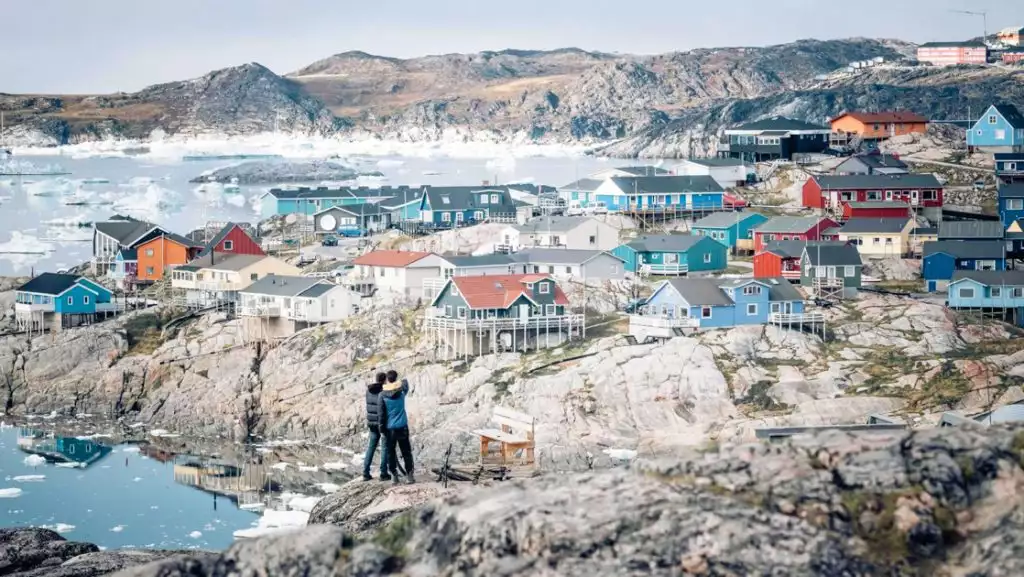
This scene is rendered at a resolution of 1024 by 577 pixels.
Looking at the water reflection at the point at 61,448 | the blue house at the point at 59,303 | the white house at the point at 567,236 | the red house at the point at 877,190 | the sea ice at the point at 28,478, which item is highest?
the red house at the point at 877,190

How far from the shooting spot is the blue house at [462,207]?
63.6m

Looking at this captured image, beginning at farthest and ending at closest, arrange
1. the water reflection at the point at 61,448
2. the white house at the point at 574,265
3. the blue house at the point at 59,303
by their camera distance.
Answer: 1. the blue house at the point at 59,303
2. the white house at the point at 574,265
3. the water reflection at the point at 61,448

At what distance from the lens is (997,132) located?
68.1 m

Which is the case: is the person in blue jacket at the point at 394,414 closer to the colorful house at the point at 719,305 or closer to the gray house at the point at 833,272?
the colorful house at the point at 719,305

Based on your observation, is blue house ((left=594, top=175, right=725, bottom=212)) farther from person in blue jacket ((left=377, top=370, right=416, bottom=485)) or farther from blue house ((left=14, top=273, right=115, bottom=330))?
person in blue jacket ((left=377, top=370, right=416, bottom=485))

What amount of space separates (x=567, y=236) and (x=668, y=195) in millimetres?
8963

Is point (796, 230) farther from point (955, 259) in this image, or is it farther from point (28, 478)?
point (28, 478)

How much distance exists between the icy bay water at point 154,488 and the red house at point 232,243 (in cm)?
1487

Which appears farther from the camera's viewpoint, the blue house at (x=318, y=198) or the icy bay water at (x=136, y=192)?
the icy bay water at (x=136, y=192)

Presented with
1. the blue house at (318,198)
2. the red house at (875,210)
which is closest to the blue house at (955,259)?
the red house at (875,210)

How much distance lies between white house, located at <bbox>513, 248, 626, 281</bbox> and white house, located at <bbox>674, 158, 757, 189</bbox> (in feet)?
57.6

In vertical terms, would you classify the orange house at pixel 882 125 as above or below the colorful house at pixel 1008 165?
above

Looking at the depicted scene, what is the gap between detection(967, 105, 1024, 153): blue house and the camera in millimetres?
67812

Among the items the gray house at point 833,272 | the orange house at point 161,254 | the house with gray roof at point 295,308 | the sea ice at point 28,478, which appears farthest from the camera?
the orange house at point 161,254
